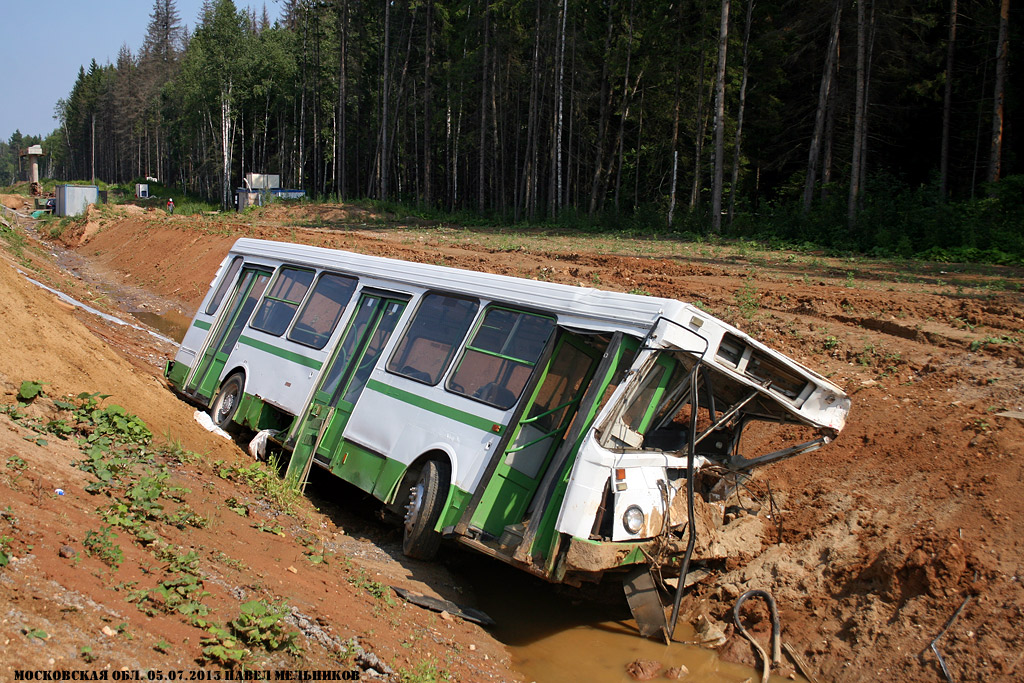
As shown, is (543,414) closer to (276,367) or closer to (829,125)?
(276,367)

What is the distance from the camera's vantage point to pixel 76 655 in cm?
401

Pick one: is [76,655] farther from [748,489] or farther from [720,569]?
[748,489]

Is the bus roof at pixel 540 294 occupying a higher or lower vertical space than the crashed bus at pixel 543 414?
higher

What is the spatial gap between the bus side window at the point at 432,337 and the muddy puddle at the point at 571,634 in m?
2.04

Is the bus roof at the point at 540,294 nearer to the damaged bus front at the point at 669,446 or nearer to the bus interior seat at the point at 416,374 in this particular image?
the damaged bus front at the point at 669,446

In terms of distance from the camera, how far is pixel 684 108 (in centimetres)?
4609

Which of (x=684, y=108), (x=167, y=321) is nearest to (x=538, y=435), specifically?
(x=167, y=321)

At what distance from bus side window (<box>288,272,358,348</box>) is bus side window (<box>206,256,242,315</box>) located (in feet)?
8.49

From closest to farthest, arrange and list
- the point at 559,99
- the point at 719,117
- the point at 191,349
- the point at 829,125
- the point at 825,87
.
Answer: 1. the point at 191,349
2. the point at 719,117
3. the point at 825,87
4. the point at 829,125
5. the point at 559,99

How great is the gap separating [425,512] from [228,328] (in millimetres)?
5971

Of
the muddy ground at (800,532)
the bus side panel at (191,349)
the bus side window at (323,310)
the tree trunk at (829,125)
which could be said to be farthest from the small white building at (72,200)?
the bus side window at (323,310)

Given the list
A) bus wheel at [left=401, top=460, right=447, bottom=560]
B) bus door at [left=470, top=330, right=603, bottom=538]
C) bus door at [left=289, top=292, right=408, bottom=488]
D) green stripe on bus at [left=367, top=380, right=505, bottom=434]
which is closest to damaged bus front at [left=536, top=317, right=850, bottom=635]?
bus door at [left=470, top=330, right=603, bottom=538]

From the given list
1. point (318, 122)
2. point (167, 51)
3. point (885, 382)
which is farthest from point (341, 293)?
point (167, 51)

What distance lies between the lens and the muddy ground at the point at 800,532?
16.2ft
